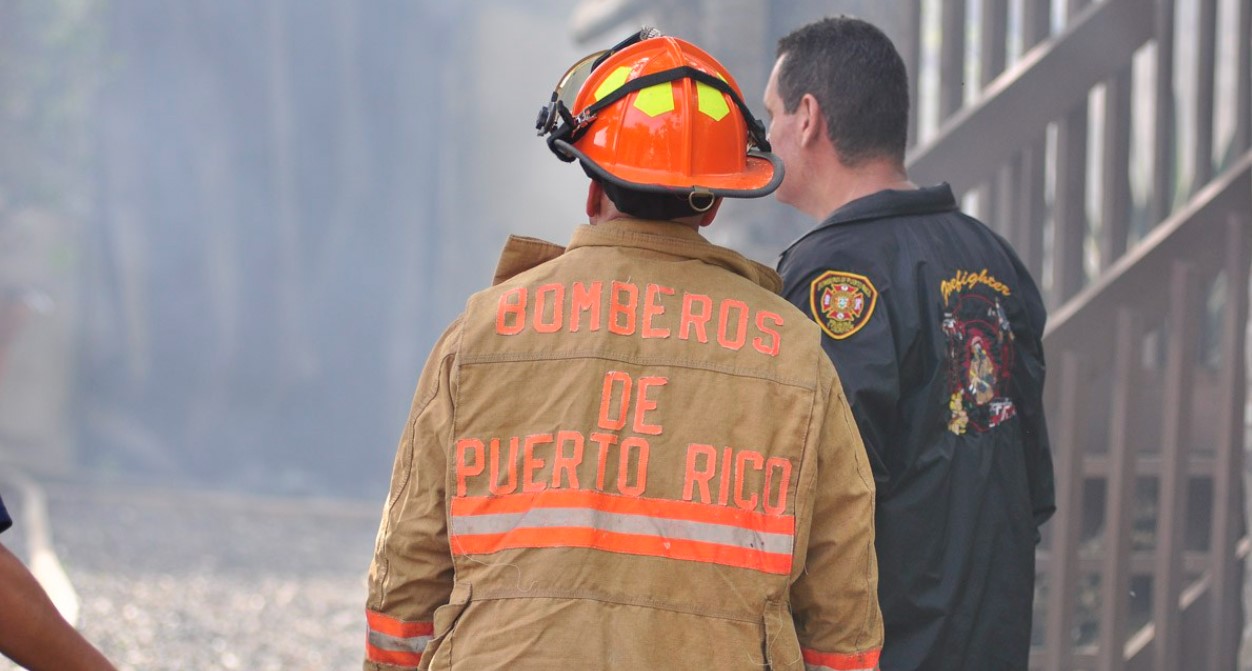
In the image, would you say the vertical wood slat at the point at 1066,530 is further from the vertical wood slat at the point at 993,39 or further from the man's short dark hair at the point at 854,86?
the man's short dark hair at the point at 854,86

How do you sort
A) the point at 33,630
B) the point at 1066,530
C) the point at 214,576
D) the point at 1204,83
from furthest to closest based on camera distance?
the point at 214,576 → the point at 1204,83 → the point at 1066,530 → the point at 33,630

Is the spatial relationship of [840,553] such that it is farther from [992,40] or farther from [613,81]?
[992,40]

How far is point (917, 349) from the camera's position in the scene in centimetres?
250

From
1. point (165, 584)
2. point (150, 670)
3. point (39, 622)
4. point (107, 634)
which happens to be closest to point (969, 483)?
point (39, 622)

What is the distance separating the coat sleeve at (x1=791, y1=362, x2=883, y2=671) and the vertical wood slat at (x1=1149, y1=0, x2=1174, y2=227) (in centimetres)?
239

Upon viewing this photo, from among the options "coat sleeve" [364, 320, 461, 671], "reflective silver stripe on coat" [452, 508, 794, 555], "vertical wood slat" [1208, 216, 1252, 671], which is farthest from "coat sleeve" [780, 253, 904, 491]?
"vertical wood slat" [1208, 216, 1252, 671]

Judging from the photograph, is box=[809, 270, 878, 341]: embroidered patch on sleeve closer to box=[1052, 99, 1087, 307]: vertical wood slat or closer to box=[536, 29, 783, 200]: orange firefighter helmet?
box=[536, 29, 783, 200]: orange firefighter helmet

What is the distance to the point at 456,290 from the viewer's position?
813 inches

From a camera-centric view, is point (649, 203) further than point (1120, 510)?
No

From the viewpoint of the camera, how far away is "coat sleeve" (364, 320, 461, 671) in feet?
6.11

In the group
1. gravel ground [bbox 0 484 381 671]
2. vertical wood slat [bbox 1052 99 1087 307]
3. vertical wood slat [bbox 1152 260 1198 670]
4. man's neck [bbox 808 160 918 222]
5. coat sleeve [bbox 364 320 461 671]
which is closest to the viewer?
coat sleeve [bbox 364 320 461 671]

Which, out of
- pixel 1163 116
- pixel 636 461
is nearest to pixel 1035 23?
pixel 1163 116

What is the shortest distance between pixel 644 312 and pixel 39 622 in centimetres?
86

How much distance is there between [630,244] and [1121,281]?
2208mm
